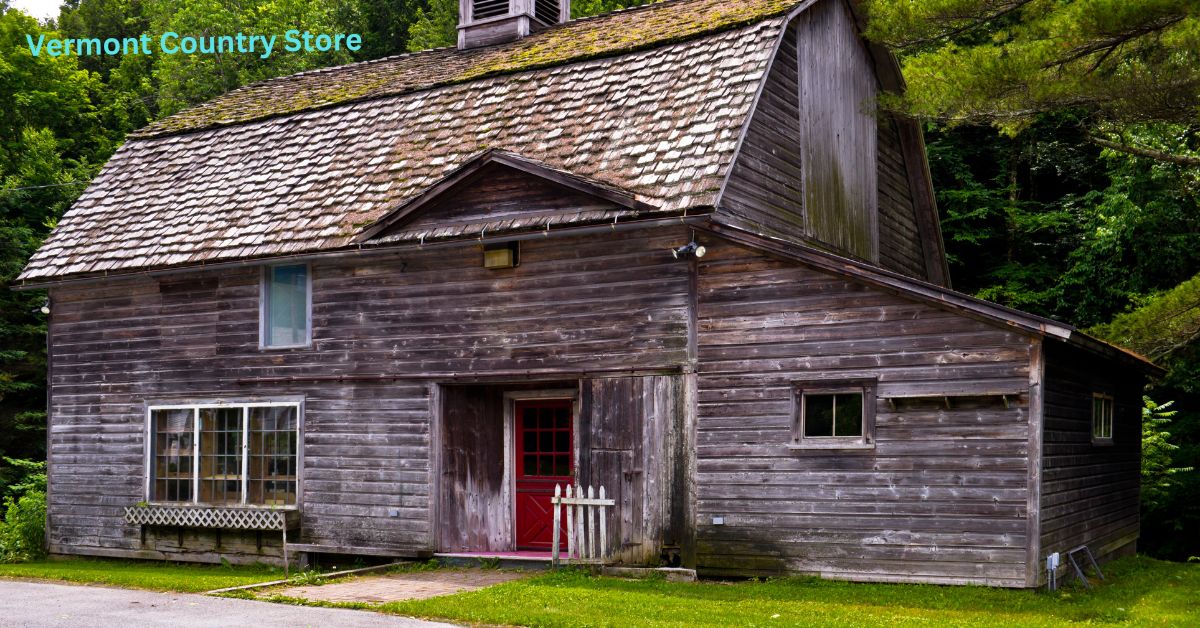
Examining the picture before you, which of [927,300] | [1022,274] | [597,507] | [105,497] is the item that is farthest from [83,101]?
[927,300]

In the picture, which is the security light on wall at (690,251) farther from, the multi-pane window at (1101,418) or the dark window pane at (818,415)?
the multi-pane window at (1101,418)

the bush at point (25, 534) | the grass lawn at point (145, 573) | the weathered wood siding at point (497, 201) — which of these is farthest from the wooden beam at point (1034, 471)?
the bush at point (25, 534)

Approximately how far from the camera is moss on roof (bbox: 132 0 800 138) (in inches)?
→ 676

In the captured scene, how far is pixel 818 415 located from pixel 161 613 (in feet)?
23.6

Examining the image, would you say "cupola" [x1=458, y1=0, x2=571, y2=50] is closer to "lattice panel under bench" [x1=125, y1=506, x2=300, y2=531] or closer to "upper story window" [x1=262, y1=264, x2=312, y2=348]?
"upper story window" [x1=262, y1=264, x2=312, y2=348]

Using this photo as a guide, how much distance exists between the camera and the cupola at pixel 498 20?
21.2m

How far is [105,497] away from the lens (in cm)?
1862

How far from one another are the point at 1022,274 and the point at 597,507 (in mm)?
17137

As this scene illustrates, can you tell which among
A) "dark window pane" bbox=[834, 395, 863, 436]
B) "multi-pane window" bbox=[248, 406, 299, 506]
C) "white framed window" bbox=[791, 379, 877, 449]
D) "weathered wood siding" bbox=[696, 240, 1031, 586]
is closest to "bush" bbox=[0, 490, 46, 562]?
"multi-pane window" bbox=[248, 406, 299, 506]

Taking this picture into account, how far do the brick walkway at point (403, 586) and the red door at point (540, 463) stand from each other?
1.49m

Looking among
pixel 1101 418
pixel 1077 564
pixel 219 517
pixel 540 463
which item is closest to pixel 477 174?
pixel 540 463

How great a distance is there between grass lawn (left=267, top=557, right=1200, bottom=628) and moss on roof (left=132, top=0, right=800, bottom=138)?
756 cm

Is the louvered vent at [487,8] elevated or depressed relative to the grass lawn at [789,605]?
elevated

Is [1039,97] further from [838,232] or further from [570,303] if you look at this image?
[570,303]
